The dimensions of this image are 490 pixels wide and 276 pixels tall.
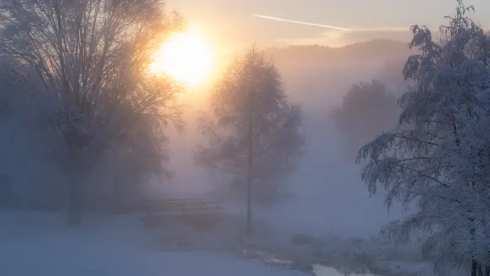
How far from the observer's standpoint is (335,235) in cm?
3381

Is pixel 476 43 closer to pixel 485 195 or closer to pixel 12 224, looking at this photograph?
pixel 485 195

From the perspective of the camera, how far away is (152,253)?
82.9 ft

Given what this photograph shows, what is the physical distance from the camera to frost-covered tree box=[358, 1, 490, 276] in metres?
14.0

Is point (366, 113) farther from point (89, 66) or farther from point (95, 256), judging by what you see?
point (95, 256)

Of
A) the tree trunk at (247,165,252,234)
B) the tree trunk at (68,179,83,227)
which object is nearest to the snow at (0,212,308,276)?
the tree trunk at (68,179,83,227)

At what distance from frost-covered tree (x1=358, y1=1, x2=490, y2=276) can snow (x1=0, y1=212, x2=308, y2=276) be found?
802cm

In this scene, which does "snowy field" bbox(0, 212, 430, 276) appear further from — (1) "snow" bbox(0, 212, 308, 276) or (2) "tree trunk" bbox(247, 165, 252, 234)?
(2) "tree trunk" bbox(247, 165, 252, 234)

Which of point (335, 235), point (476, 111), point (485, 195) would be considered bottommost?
point (335, 235)

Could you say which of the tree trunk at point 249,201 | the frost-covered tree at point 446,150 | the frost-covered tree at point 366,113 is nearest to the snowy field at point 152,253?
the tree trunk at point 249,201

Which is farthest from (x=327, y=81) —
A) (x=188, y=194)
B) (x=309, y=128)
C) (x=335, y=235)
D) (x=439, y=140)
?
(x=439, y=140)

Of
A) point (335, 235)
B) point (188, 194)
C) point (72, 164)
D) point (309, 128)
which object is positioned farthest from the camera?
point (309, 128)

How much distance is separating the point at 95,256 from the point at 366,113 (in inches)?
2446

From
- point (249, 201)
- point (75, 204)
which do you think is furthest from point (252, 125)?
point (75, 204)

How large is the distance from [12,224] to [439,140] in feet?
71.0
